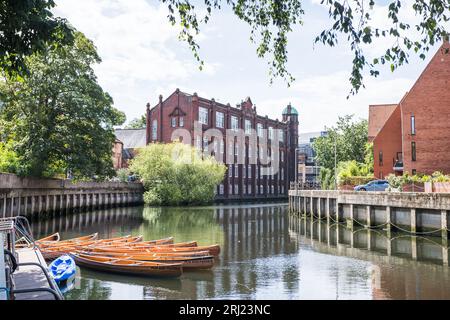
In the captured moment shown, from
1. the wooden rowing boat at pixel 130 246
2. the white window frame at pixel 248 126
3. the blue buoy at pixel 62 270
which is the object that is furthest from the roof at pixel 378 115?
the blue buoy at pixel 62 270

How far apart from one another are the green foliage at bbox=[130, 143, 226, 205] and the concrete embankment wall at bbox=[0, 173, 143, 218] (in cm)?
424

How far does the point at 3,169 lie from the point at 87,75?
11.6 meters

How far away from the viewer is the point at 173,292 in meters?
14.9

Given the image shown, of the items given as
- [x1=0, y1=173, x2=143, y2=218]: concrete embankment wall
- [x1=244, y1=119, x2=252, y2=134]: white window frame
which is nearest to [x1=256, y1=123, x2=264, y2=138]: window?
[x1=244, y1=119, x2=252, y2=134]: white window frame

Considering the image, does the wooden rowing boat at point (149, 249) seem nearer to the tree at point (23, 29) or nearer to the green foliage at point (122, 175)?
the tree at point (23, 29)

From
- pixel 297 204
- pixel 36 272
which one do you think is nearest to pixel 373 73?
pixel 36 272

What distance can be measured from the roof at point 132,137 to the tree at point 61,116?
44.6m

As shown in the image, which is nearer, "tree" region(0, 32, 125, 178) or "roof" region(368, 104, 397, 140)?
"tree" region(0, 32, 125, 178)

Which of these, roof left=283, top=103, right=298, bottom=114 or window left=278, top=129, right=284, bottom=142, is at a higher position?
roof left=283, top=103, right=298, bottom=114

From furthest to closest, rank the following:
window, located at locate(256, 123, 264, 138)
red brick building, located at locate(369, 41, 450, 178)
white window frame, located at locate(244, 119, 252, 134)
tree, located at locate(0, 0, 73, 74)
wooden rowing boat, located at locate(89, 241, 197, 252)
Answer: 1. window, located at locate(256, 123, 264, 138)
2. white window frame, located at locate(244, 119, 252, 134)
3. red brick building, located at locate(369, 41, 450, 178)
4. wooden rowing boat, located at locate(89, 241, 197, 252)
5. tree, located at locate(0, 0, 73, 74)

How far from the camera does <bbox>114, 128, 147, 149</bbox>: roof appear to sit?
89.7 metres

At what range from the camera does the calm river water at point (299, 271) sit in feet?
48.3

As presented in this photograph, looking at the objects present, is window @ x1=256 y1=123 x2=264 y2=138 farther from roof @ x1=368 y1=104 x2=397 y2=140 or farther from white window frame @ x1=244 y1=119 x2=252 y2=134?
roof @ x1=368 y1=104 x2=397 y2=140

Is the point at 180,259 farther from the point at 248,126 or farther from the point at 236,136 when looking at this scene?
the point at 248,126
